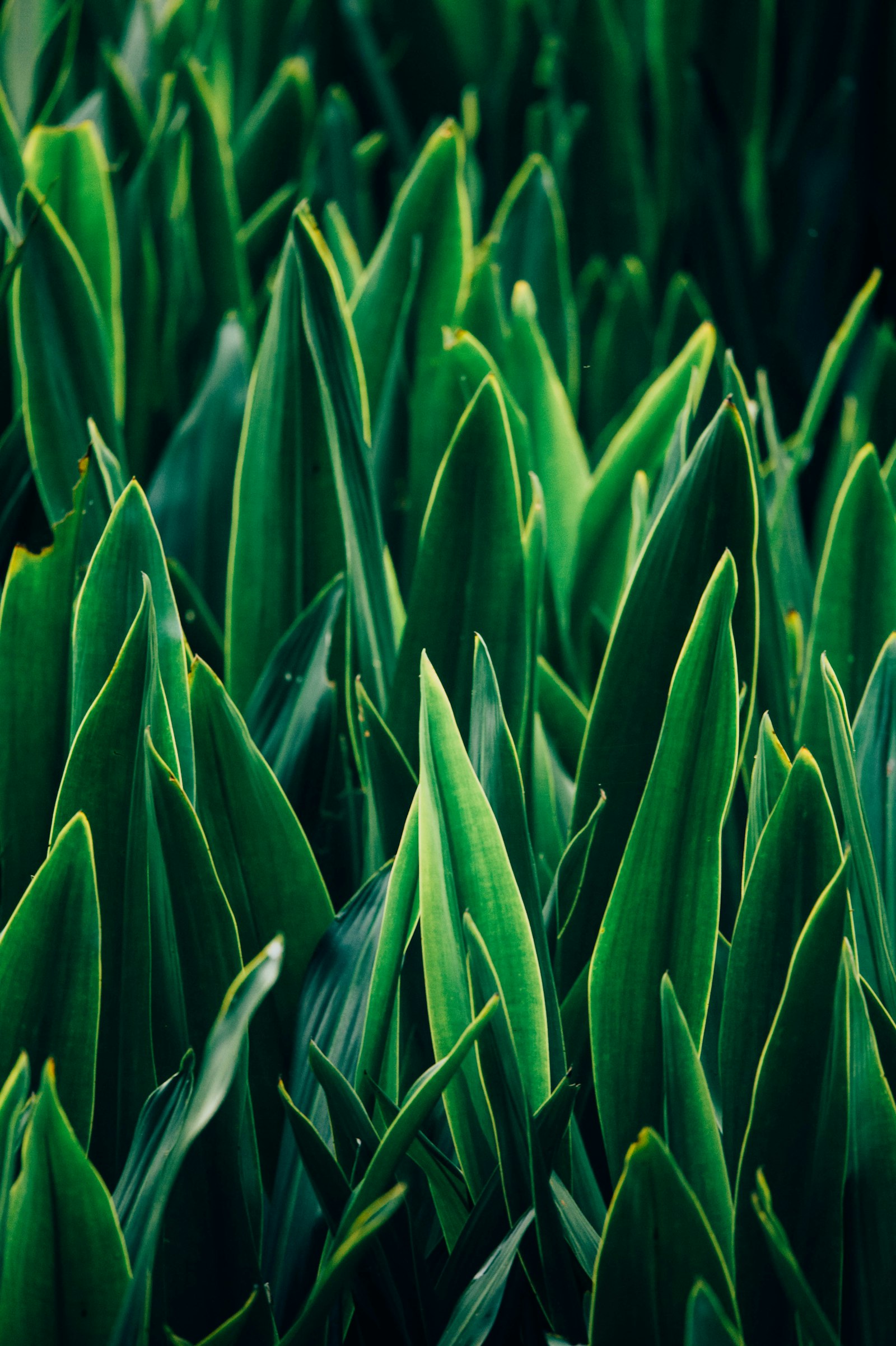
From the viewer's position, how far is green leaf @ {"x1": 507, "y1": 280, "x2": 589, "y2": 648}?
2.59ft

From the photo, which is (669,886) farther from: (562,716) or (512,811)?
(562,716)

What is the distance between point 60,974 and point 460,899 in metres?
0.14

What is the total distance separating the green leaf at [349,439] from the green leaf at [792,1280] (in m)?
0.35

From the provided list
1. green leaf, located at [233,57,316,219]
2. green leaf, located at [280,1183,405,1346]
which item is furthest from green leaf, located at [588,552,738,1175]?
green leaf, located at [233,57,316,219]

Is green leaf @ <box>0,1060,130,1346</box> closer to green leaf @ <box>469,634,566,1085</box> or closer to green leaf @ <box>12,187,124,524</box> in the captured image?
green leaf @ <box>469,634,566,1085</box>

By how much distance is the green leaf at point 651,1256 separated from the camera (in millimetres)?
358

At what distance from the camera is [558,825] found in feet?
1.97

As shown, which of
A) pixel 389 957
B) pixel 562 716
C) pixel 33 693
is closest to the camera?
pixel 389 957

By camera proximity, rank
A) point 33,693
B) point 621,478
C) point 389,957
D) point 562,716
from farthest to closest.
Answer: point 621,478 < point 562,716 < point 33,693 < point 389,957

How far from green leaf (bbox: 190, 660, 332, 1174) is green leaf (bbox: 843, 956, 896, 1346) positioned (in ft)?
0.70

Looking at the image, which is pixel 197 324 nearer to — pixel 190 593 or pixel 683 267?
pixel 190 593

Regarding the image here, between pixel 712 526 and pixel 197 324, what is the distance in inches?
21.6

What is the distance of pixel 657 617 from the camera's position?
1.74ft

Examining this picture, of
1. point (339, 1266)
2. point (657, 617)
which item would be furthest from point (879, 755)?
point (339, 1266)
